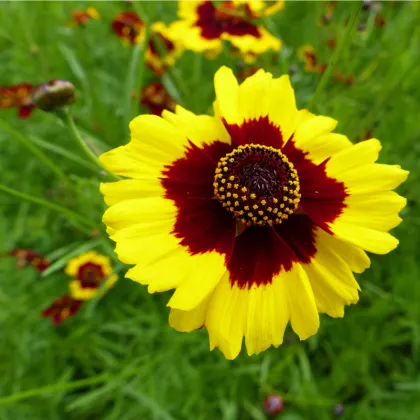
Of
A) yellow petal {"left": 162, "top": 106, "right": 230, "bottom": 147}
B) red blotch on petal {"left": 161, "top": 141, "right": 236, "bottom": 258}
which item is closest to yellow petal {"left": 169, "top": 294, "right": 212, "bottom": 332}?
red blotch on petal {"left": 161, "top": 141, "right": 236, "bottom": 258}

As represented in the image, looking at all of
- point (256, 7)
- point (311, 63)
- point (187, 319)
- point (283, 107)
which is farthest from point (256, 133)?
point (311, 63)

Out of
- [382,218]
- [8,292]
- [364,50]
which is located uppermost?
[382,218]

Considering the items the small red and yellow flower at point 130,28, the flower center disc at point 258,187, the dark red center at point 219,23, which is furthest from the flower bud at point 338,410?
the small red and yellow flower at point 130,28

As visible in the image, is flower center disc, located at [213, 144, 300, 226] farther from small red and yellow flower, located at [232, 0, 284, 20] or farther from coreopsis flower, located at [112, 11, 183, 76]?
coreopsis flower, located at [112, 11, 183, 76]

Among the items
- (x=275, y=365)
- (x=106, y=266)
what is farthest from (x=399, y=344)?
(x=106, y=266)

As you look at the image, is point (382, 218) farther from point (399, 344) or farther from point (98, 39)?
point (98, 39)

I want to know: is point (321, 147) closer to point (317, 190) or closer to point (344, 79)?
point (317, 190)

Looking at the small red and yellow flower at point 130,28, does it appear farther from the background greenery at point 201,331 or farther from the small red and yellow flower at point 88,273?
the small red and yellow flower at point 88,273
